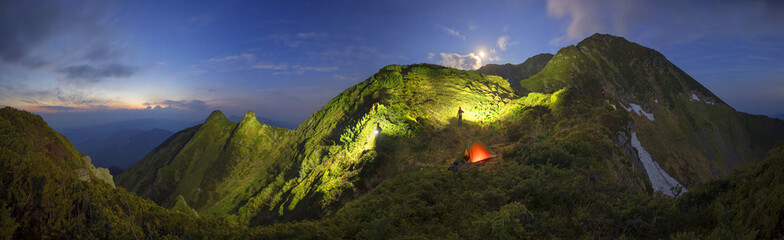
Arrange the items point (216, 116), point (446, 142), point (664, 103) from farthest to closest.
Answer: point (664, 103), point (216, 116), point (446, 142)

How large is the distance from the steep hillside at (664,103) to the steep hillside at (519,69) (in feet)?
52.1

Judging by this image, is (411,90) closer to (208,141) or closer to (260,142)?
(260,142)

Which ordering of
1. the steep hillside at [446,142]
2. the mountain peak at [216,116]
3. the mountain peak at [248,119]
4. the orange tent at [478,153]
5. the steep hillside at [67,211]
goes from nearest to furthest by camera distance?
the steep hillside at [67,211] < the steep hillside at [446,142] < the orange tent at [478,153] < the mountain peak at [248,119] < the mountain peak at [216,116]

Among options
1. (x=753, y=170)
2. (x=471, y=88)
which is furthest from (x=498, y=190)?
(x=471, y=88)

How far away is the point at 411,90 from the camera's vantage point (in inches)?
1357

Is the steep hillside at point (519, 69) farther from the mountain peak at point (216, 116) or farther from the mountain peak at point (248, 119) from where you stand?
the mountain peak at point (216, 116)

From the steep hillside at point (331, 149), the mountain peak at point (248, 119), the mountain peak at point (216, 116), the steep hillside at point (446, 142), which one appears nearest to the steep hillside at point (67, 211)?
the steep hillside at point (446, 142)

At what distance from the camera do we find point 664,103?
6444cm

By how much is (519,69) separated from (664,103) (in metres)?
40.1

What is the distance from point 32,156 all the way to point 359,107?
26.5 meters

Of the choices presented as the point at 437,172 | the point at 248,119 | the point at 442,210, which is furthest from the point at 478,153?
the point at 248,119

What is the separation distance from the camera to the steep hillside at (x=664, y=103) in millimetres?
55594

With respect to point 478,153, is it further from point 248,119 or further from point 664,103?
point 664,103

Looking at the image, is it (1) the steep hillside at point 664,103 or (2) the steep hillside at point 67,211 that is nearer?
(2) the steep hillside at point 67,211
